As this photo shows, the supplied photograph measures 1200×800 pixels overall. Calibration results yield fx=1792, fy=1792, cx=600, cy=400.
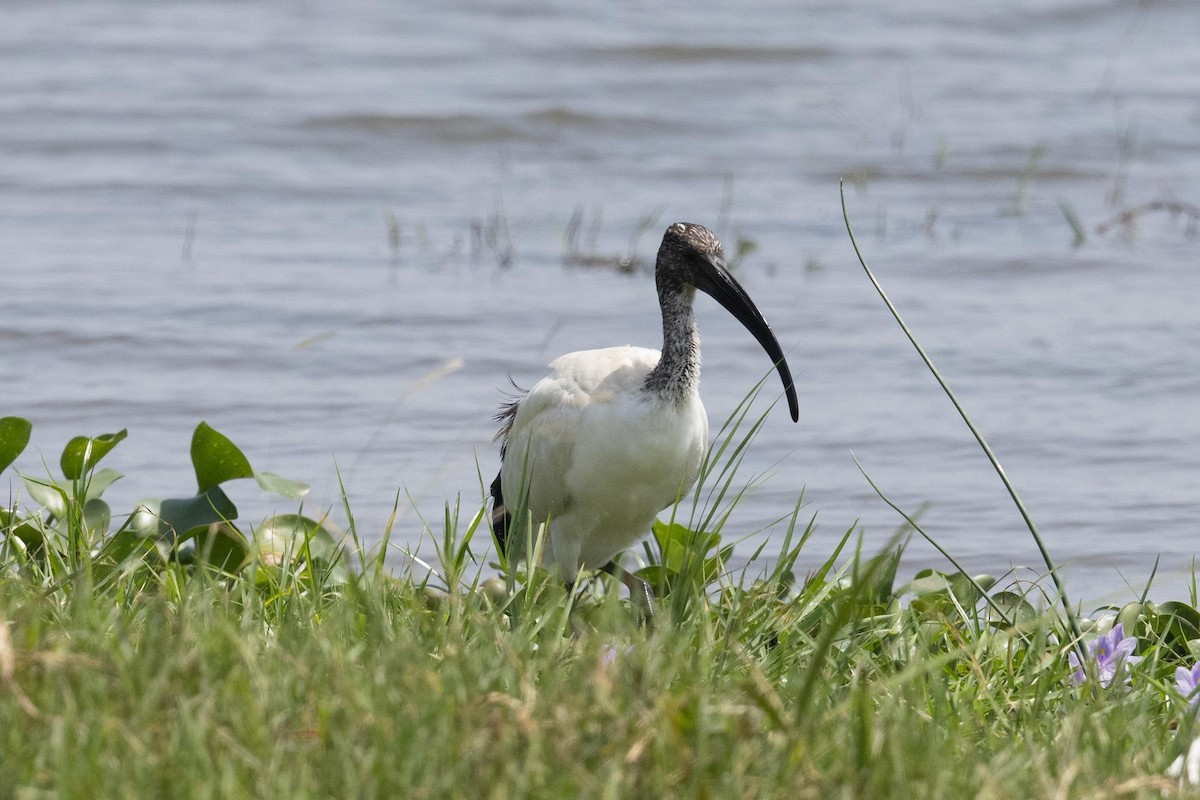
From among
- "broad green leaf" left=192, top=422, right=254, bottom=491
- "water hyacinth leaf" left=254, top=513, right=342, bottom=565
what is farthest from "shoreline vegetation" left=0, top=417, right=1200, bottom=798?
"broad green leaf" left=192, top=422, right=254, bottom=491

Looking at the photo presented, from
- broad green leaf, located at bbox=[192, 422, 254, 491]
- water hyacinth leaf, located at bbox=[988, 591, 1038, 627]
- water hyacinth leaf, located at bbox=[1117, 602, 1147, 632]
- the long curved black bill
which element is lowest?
water hyacinth leaf, located at bbox=[988, 591, 1038, 627]

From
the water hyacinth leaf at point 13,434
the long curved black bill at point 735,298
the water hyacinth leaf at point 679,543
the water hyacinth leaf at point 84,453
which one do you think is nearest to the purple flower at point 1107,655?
the water hyacinth leaf at point 679,543

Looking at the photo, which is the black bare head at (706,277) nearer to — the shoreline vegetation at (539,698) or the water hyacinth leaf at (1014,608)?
the water hyacinth leaf at (1014,608)

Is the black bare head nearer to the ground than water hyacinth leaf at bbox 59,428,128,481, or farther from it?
farther from it

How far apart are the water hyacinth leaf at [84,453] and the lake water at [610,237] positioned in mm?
1482

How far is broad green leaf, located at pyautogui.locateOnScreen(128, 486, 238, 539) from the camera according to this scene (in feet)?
13.3

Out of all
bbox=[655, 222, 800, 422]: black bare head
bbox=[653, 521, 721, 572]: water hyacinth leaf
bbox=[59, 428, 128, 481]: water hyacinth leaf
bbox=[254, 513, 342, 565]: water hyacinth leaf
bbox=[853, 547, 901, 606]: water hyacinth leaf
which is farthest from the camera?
bbox=[655, 222, 800, 422]: black bare head

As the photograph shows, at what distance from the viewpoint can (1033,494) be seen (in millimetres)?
6086

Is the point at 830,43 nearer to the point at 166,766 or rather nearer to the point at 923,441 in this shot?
the point at 923,441

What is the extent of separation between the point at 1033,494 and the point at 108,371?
3816mm

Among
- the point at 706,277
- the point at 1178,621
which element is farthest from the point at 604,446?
the point at 1178,621

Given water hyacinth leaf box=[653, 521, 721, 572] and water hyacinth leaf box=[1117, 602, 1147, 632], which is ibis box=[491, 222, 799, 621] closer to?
water hyacinth leaf box=[653, 521, 721, 572]

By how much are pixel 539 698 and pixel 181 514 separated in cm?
186

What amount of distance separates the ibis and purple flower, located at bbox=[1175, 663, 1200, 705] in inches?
54.8
